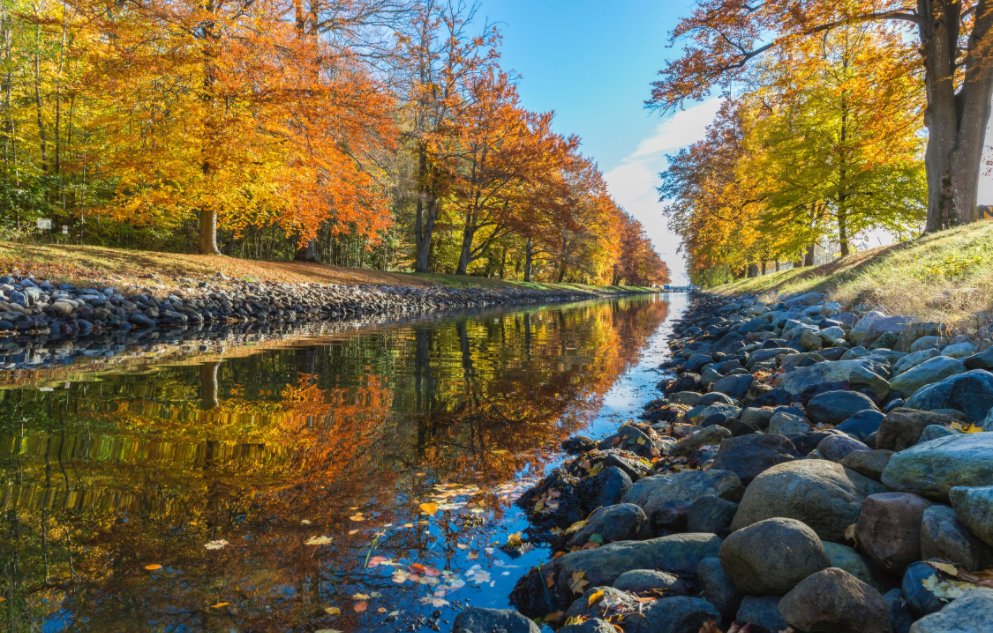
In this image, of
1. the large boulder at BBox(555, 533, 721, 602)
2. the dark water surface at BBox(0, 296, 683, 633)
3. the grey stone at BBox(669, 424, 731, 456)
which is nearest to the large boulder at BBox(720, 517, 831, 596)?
the large boulder at BBox(555, 533, 721, 602)

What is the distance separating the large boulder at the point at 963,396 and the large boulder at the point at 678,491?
5.16 ft

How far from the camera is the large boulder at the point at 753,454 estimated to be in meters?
3.31

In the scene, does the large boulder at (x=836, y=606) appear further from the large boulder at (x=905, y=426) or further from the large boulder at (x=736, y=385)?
the large boulder at (x=736, y=385)

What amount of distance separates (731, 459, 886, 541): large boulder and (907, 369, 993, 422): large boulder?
1232mm

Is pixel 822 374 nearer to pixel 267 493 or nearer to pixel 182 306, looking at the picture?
pixel 267 493

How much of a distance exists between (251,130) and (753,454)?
15.4 m

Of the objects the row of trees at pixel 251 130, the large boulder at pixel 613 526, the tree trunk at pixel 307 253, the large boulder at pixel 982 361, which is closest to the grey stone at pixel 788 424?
the large boulder at pixel 982 361

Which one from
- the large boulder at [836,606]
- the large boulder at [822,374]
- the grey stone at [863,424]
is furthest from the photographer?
the large boulder at [822,374]

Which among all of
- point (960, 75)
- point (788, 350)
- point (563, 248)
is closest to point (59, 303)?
point (788, 350)

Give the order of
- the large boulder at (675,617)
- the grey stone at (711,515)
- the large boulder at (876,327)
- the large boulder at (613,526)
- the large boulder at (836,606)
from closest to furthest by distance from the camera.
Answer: the large boulder at (836,606) < the large boulder at (675,617) < the grey stone at (711,515) < the large boulder at (613,526) < the large boulder at (876,327)

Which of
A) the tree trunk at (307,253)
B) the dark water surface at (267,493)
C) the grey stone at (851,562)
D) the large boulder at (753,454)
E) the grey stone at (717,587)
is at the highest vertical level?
the tree trunk at (307,253)

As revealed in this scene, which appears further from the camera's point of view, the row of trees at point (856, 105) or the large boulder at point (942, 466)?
the row of trees at point (856, 105)

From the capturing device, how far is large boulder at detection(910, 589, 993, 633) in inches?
61.2

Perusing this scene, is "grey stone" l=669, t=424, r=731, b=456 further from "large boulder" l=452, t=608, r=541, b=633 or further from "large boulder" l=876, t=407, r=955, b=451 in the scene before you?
"large boulder" l=452, t=608, r=541, b=633
